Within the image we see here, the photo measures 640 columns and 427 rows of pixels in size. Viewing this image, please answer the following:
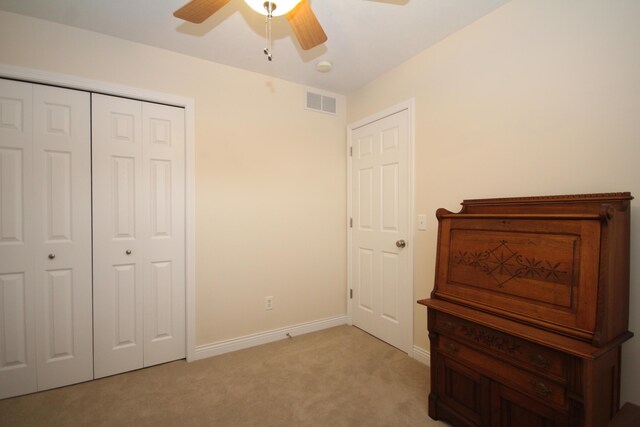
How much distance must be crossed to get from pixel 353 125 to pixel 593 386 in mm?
2636

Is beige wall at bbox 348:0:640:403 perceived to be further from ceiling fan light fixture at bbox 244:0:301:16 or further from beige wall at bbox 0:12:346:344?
ceiling fan light fixture at bbox 244:0:301:16

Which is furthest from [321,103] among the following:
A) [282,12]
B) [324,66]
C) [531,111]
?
[531,111]

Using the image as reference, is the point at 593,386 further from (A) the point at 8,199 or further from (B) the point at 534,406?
(A) the point at 8,199

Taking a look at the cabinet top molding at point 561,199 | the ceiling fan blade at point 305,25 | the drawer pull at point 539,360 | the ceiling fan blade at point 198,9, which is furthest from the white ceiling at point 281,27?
the drawer pull at point 539,360

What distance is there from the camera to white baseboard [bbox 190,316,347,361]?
8.32ft

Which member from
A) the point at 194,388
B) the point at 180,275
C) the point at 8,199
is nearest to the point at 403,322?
the point at 194,388

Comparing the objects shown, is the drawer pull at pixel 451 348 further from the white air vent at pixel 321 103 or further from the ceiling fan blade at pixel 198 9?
the white air vent at pixel 321 103

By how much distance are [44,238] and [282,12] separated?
2.15 m

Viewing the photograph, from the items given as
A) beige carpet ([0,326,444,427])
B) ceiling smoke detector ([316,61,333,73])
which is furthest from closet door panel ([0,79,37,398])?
ceiling smoke detector ([316,61,333,73])

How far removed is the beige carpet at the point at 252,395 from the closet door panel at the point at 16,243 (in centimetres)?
20

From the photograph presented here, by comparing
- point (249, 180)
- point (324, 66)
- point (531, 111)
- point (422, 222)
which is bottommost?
point (422, 222)

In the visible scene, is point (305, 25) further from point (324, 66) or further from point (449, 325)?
point (449, 325)

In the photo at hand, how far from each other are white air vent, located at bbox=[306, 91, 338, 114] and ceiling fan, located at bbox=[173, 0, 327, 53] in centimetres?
135

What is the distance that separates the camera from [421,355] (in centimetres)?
242
